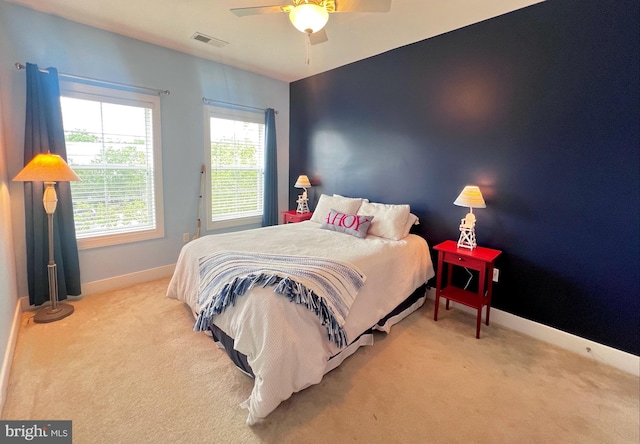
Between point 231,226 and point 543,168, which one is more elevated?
point 543,168

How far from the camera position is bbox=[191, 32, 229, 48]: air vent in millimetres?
3006

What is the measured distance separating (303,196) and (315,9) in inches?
110

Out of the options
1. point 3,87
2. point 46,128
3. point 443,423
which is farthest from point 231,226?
A: point 443,423

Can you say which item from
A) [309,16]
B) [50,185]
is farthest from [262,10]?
[50,185]

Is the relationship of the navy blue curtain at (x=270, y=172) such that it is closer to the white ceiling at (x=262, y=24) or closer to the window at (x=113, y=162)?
the white ceiling at (x=262, y=24)

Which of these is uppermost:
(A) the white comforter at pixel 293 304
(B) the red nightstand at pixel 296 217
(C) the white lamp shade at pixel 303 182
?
(C) the white lamp shade at pixel 303 182

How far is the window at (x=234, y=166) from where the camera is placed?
3885 mm

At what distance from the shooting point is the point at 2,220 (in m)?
2.14

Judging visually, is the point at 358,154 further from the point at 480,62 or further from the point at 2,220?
the point at 2,220

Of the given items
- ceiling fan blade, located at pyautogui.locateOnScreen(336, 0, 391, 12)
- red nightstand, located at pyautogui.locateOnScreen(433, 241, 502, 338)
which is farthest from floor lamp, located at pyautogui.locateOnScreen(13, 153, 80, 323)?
red nightstand, located at pyautogui.locateOnScreen(433, 241, 502, 338)

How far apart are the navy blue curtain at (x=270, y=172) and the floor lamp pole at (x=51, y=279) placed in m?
2.37

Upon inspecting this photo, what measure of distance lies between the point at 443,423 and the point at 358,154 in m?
2.92

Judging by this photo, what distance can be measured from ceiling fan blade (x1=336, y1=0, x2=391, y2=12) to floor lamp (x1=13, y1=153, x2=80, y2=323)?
2430 mm

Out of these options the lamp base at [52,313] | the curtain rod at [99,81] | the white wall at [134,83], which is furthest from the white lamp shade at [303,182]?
the lamp base at [52,313]
